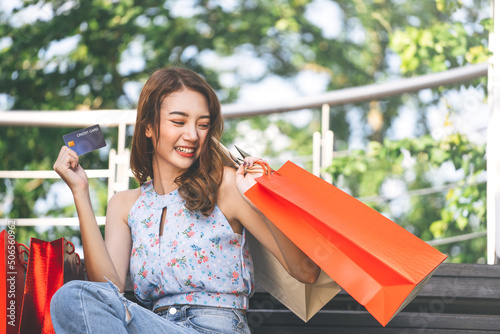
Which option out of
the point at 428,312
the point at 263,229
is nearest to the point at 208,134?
the point at 263,229

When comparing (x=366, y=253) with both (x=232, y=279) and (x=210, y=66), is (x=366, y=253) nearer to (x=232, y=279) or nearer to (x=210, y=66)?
(x=232, y=279)

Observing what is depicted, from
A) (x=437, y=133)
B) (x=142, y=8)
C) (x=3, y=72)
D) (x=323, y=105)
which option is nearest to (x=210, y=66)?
(x=142, y=8)

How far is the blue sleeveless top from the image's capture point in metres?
1.67

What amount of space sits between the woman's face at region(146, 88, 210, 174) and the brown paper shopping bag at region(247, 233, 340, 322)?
0.31 m

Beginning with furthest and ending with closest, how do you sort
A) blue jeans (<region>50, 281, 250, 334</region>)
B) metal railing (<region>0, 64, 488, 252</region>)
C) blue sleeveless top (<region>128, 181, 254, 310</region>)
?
metal railing (<region>0, 64, 488, 252</region>)
blue sleeveless top (<region>128, 181, 254, 310</region>)
blue jeans (<region>50, 281, 250, 334</region>)

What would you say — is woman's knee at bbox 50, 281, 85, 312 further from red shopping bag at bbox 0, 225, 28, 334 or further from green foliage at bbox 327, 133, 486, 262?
green foliage at bbox 327, 133, 486, 262

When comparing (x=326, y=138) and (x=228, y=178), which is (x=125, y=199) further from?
(x=326, y=138)

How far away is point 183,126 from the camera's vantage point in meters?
1.75

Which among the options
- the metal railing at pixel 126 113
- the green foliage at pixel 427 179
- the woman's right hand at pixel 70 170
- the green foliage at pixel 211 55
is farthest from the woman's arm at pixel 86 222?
the green foliage at pixel 211 55

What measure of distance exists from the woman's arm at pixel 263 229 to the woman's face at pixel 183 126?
0.14 meters

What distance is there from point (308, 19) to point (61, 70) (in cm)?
342

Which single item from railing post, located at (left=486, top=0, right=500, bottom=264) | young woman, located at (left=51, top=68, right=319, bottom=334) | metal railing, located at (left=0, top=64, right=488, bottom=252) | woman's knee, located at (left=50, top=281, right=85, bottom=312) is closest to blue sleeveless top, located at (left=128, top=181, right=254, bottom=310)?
young woman, located at (left=51, top=68, right=319, bottom=334)

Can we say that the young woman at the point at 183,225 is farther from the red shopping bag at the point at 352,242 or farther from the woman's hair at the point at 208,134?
the red shopping bag at the point at 352,242

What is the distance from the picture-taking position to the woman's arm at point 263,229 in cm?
161
